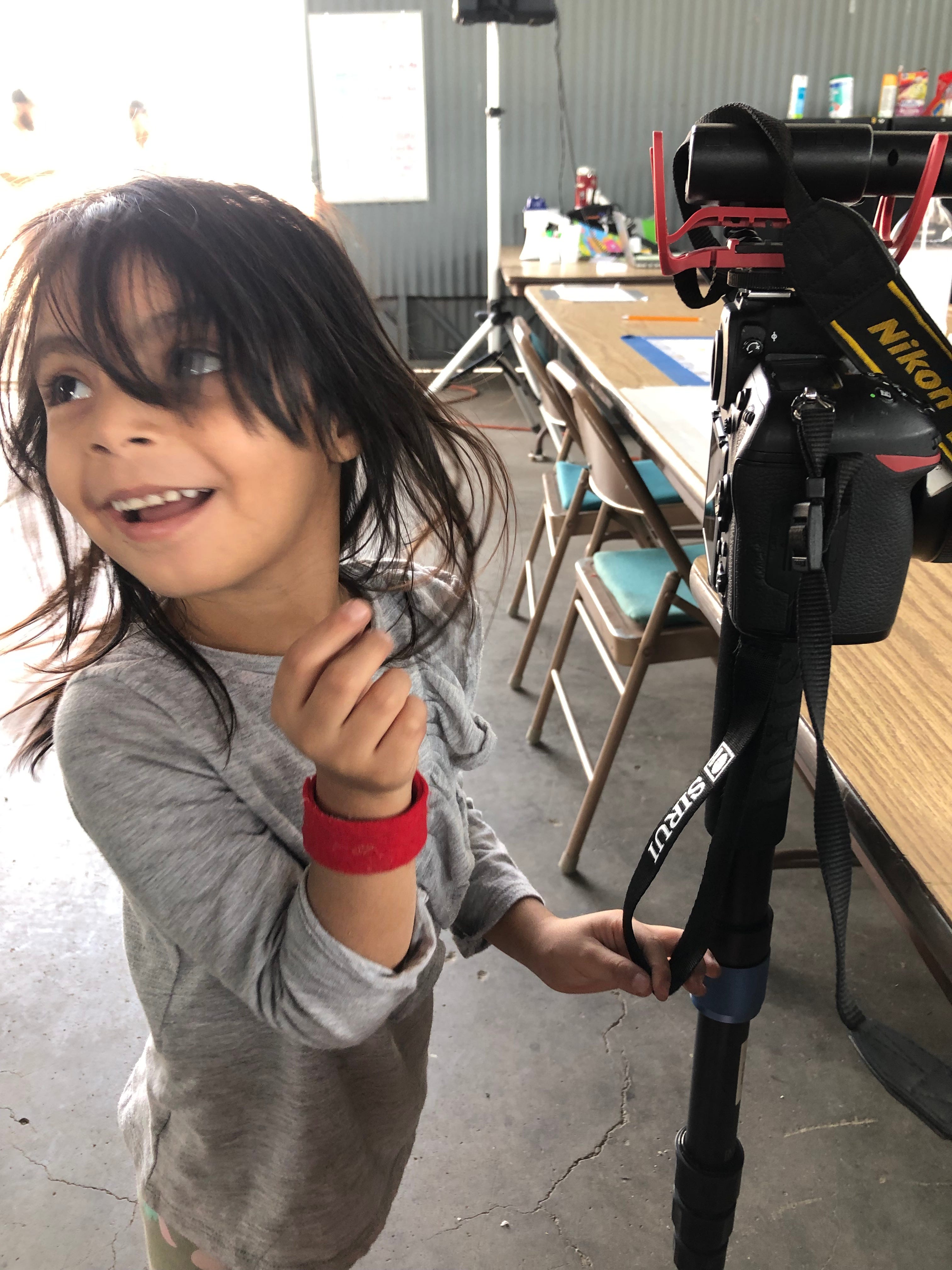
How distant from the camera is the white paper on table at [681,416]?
1363mm

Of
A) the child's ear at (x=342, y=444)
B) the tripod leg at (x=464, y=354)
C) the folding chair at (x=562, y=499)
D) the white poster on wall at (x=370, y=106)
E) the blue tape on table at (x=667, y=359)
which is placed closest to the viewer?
the child's ear at (x=342, y=444)

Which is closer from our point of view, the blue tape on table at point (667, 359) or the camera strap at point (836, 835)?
the camera strap at point (836, 835)

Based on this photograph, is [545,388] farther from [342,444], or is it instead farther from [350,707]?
[350,707]

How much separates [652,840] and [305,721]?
0.67 feet

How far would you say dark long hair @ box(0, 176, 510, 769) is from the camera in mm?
515

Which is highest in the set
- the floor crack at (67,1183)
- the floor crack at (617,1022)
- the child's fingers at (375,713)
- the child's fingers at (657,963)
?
the child's fingers at (375,713)

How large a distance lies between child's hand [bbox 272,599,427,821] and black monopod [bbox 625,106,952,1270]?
158mm

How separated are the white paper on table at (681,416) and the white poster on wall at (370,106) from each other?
12.3ft

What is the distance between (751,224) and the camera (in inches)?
17.0

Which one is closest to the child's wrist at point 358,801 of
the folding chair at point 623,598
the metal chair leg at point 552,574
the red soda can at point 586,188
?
the folding chair at point 623,598

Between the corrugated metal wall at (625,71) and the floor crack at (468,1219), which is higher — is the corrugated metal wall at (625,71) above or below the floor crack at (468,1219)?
above

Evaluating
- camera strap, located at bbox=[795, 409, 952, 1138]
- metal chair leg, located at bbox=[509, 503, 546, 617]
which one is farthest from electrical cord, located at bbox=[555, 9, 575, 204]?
camera strap, located at bbox=[795, 409, 952, 1138]

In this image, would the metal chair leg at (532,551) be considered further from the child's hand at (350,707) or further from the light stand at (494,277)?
the child's hand at (350,707)

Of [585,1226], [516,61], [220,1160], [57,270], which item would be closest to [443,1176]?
[585,1226]
